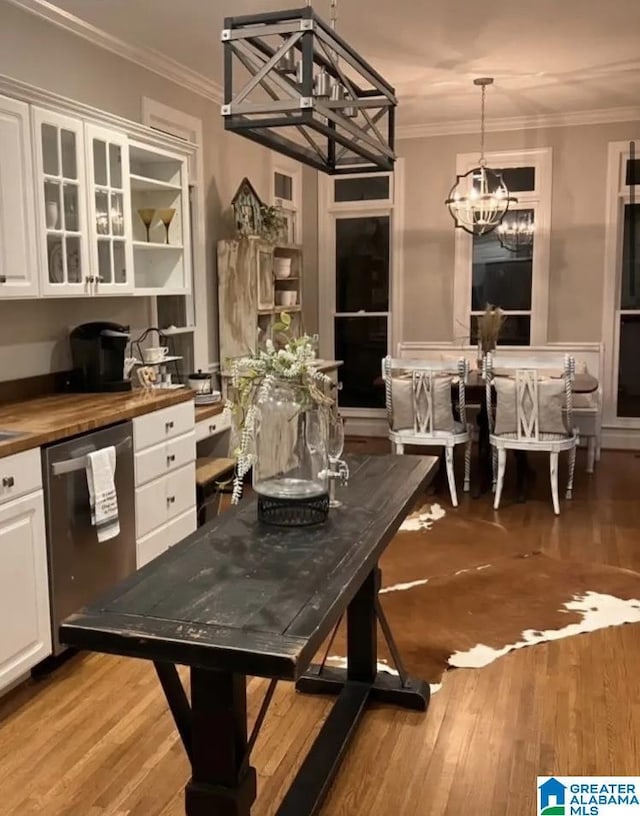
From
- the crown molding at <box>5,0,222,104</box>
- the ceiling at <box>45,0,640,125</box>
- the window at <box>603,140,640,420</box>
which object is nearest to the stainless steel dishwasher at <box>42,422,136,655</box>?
the crown molding at <box>5,0,222,104</box>

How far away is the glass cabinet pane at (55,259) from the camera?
11.5 feet


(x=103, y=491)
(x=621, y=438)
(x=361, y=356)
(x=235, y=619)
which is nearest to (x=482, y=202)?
(x=361, y=356)

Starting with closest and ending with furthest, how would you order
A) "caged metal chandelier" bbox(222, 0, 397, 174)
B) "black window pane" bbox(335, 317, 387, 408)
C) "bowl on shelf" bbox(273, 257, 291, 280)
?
"caged metal chandelier" bbox(222, 0, 397, 174), "bowl on shelf" bbox(273, 257, 291, 280), "black window pane" bbox(335, 317, 387, 408)

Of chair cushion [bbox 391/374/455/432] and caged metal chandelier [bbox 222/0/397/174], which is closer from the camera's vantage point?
caged metal chandelier [bbox 222/0/397/174]

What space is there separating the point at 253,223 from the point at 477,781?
4.32 metres

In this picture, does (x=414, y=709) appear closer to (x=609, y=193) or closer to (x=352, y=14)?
(x=352, y=14)

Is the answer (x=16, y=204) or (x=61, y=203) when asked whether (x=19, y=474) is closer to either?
(x=16, y=204)

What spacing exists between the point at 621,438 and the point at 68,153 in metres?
5.34

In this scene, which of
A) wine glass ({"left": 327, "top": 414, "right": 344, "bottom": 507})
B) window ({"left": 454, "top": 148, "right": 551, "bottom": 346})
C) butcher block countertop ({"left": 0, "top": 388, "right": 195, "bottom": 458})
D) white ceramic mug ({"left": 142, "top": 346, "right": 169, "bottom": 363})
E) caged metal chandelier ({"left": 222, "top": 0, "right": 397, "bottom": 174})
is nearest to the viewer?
caged metal chandelier ({"left": 222, "top": 0, "right": 397, "bottom": 174})

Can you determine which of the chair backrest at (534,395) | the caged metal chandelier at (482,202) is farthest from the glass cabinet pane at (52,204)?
the caged metal chandelier at (482,202)

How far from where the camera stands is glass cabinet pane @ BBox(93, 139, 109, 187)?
3754 millimetres

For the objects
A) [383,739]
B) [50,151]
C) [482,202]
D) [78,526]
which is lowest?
[383,739]

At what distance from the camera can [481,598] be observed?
375 centimetres

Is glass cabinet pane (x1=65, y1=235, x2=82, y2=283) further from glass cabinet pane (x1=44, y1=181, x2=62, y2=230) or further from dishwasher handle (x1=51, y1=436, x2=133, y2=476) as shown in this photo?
dishwasher handle (x1=51, y1=436, x2=133, y2=476)
